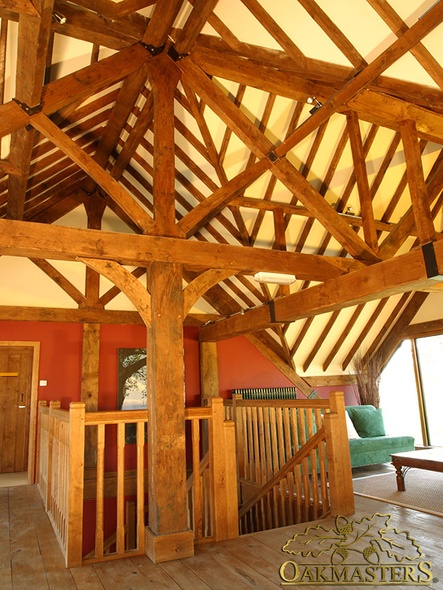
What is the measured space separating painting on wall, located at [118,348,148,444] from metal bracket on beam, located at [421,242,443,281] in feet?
17.3

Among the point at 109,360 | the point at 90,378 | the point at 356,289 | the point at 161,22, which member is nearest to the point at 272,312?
the point at 356,289

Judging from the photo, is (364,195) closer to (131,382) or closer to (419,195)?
(419,195)

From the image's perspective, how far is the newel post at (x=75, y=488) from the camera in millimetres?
3188

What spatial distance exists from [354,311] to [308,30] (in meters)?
5.63

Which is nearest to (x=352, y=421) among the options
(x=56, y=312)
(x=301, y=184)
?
(x=301, y=184)

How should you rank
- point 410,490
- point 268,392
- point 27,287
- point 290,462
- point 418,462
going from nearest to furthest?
point 290,462 → point 418,462 → point 410,490 → point 27,287 → point 268,392

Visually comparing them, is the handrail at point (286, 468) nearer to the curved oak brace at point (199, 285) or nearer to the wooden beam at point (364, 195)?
the curved oak brace at point (199, 285)

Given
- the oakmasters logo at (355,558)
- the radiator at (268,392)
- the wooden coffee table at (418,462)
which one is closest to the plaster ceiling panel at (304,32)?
the oakmasters logo at (355,558)

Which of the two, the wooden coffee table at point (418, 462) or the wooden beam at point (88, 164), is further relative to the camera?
the wooden coffee table at point (418, 462)

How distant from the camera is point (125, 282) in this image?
3756 mm

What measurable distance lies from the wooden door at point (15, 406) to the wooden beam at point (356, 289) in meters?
3.79

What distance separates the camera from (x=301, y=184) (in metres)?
4.50

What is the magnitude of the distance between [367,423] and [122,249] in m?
5.72

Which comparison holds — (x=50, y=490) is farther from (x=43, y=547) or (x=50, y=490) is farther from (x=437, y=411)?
(x=437, y=411)
